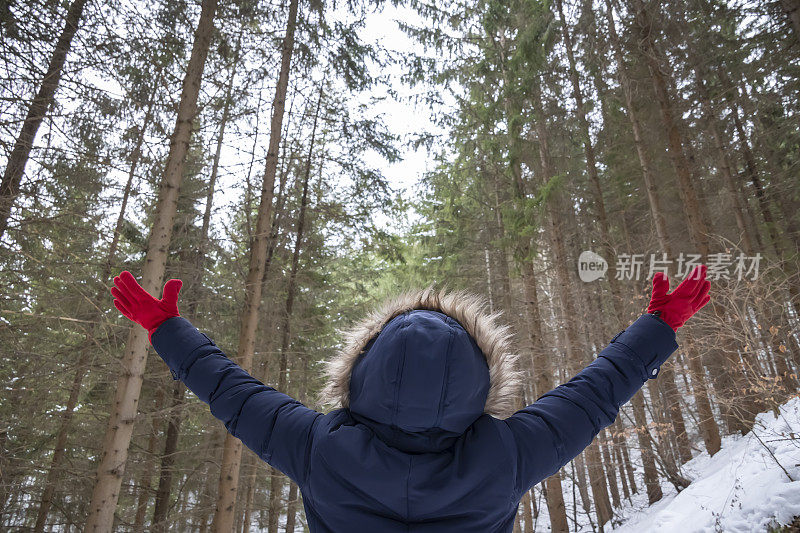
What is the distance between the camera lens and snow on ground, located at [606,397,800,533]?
590cm

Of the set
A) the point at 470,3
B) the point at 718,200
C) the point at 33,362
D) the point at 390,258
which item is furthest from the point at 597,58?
the point at 33,362

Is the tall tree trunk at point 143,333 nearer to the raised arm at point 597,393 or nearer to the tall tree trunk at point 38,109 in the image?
the tall tree trunk at point 38,109

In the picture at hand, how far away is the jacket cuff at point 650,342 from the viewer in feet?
5.29

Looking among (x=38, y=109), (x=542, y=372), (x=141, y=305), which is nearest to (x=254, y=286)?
(x=38, y=109)

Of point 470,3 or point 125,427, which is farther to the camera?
point 470,3

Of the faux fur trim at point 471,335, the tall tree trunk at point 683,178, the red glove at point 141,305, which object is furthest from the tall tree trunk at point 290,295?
the faux fur trim at point 471,335

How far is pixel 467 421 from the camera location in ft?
4.49

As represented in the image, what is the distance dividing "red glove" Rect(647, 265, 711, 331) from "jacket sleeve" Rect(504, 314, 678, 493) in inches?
2.2

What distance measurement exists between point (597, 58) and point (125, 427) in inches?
435

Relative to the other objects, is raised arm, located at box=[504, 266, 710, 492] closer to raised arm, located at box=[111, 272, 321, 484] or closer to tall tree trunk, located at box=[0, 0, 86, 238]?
raised arm, located at box=[111, 272, 321, 484]

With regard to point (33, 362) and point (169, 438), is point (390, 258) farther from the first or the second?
point (33, 362)

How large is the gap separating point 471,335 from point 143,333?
16.3 ft

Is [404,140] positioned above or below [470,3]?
below

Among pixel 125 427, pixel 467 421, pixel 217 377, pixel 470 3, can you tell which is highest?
pixel 470 3
